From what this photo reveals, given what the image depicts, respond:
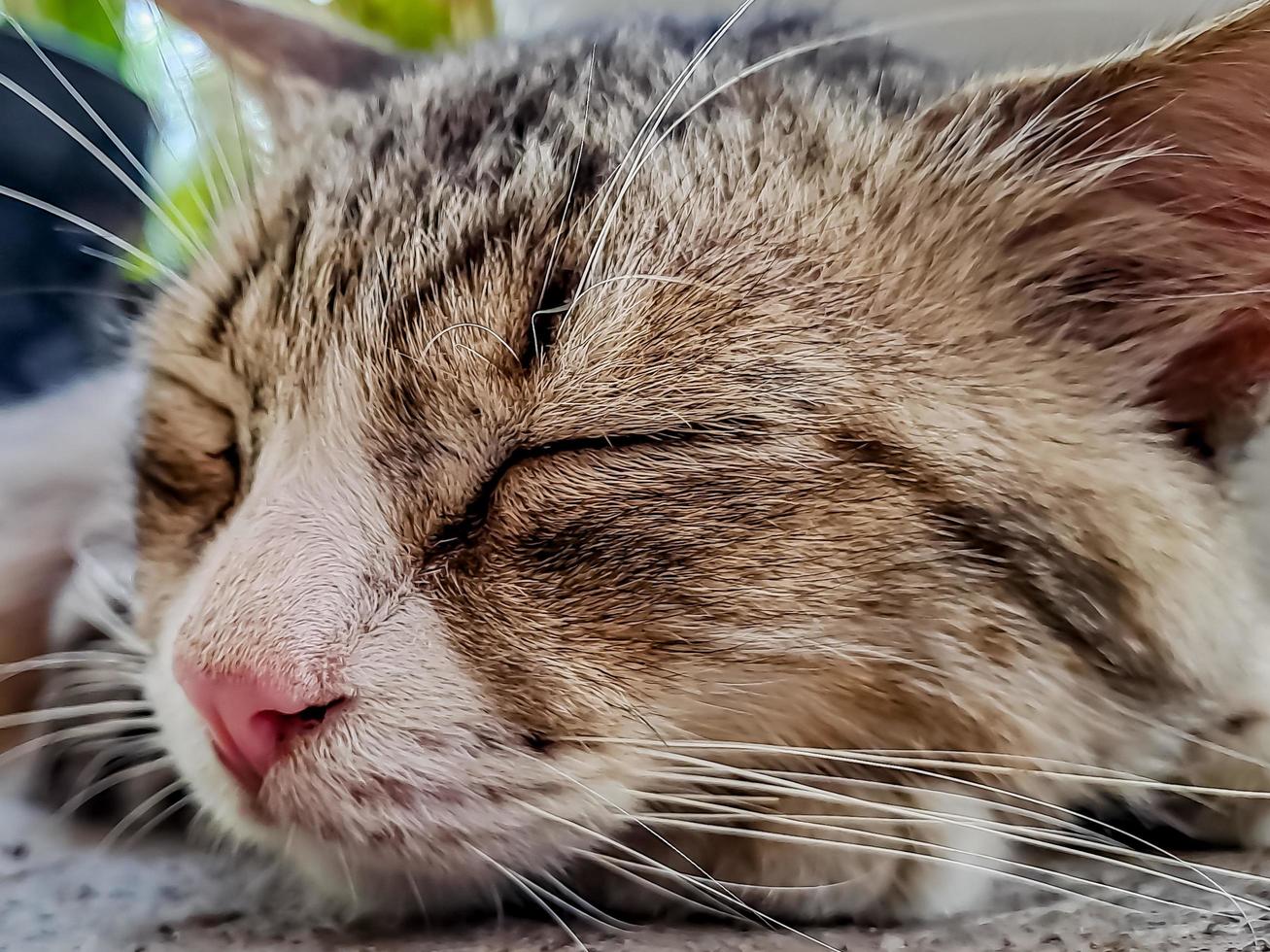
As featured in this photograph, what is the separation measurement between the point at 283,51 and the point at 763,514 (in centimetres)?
61

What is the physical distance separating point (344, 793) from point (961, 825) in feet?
1.08

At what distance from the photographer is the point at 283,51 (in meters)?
0.85

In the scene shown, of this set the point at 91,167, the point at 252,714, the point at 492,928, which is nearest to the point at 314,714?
the point at 252,714

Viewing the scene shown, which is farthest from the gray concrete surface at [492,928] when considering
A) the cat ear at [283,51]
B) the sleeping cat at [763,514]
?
the cat ear at [283,51]

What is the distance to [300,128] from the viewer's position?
0.77m

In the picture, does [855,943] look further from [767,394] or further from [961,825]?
[767,394]

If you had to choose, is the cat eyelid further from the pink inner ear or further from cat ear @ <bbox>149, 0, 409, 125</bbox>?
the pink inner ear

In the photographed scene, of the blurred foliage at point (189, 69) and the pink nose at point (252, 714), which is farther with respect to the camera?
the blurred foliage at point (189, 69)

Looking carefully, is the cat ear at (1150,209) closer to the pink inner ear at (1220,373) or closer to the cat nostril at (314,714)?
the pink inner ear at (1220,373)

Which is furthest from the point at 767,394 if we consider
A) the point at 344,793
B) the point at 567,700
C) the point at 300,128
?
the point at 300,128

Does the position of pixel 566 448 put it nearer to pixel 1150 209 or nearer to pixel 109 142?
pixel 1150 209

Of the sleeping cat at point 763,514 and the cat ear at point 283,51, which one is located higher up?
the cat ear at point 283,51

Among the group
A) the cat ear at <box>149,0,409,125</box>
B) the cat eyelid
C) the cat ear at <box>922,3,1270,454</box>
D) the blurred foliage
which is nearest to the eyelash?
the cat eyelid

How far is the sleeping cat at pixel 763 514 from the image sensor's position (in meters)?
0.51
